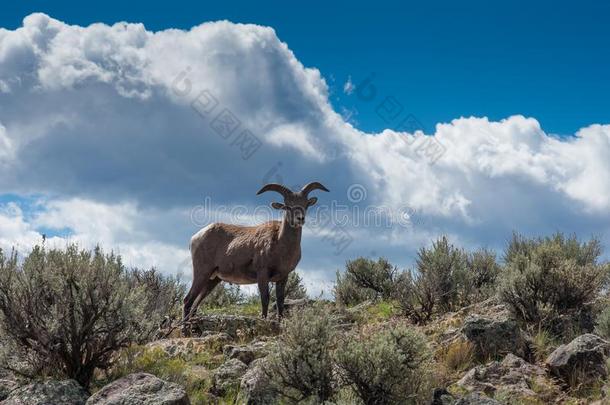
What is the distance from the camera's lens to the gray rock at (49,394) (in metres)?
7.14

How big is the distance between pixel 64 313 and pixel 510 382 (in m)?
5.70

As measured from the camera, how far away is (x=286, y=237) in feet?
43.1

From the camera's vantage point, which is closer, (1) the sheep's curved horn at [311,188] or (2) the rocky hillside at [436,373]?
(2) the rocky hillside at [436,373]

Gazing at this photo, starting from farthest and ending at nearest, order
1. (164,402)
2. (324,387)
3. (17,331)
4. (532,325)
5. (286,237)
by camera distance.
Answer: (286,237) < (532,325) < (17,331) < (324,387) < (164,402)

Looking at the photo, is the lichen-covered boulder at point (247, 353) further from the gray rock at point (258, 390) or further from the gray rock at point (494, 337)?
the gray rock at point (494, 337)

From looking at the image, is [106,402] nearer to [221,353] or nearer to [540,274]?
[221,353]

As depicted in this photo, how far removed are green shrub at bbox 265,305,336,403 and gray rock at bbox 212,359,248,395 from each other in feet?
2.66

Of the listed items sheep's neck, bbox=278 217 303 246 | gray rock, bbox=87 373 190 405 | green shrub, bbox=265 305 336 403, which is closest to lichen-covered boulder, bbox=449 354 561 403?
green shrub, bbox=265 305 336 403

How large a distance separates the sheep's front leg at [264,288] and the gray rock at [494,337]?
183 inches

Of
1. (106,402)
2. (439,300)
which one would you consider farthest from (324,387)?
(439,300)

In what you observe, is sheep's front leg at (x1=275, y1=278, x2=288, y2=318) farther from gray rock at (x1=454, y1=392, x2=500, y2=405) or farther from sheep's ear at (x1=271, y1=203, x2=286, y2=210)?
gray rock at (x1=454, y1=392, x2=500, y2=405)

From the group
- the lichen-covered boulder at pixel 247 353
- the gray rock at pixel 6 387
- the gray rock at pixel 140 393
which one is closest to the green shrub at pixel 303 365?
the gray rock at pixel 140 393

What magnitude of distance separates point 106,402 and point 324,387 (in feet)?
7.88

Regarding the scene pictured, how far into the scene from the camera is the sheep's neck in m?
13.1
